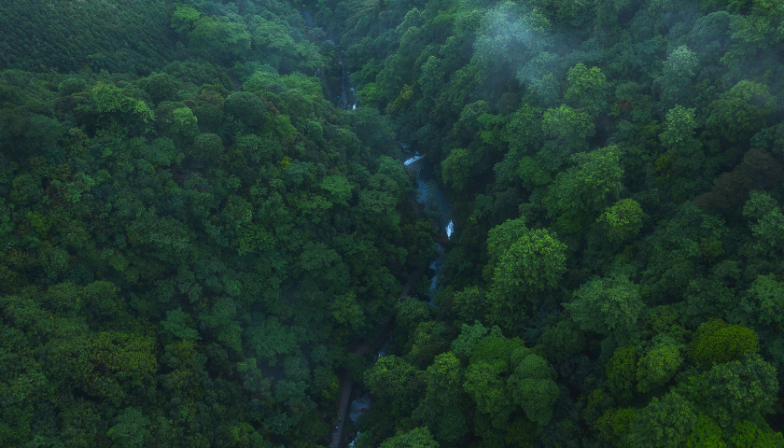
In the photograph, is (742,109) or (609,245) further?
(609,245)

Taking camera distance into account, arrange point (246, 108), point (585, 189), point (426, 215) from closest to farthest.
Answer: point (585, 189), point (246, 108), point (426, 215)

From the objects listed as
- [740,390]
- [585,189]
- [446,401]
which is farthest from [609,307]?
[446,401]

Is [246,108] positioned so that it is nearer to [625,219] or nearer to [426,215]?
[426,215]

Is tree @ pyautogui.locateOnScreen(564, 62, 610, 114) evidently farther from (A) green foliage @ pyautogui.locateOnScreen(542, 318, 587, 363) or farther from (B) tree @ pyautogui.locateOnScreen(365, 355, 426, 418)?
(B) tree @ pyautogui.locateOnScreen(365, 355, 426, 418)

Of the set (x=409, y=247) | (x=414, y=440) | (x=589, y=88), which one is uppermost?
(x=589, y=88)

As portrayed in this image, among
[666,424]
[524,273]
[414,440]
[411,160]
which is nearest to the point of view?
[666,424]

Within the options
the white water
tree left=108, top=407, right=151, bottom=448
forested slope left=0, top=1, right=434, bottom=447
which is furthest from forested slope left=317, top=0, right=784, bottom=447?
tree left=108, top=407, right=151, bottom=448

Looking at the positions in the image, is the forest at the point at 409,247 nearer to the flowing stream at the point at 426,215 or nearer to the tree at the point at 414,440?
the tree at the point at 414,440

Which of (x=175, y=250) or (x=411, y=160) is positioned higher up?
(x=175, y=250)
